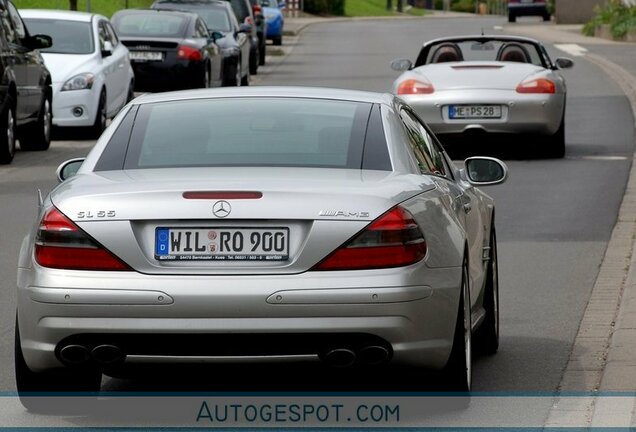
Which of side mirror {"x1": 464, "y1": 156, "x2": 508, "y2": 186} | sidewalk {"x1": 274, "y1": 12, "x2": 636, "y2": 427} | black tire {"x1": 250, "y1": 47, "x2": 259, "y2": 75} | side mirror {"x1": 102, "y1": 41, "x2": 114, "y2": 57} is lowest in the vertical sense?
black tire {"x1": 250, "y1": 47, "x2": 259, "y2": 75}

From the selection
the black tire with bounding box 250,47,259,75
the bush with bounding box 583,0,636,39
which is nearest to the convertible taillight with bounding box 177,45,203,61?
the black tire with bounding box 250,47,259,75

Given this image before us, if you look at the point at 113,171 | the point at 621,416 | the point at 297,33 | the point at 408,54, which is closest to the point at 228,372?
the point at 113,171

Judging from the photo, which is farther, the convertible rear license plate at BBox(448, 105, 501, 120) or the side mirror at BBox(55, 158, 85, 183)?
the convertible rear license plate at BBox(448, 105, 501, 120)

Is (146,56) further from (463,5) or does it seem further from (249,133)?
(463,5)

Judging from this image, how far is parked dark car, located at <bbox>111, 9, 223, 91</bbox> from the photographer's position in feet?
92.3

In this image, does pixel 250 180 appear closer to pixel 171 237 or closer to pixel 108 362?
pixel 171 237

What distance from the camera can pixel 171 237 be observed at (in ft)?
21.4

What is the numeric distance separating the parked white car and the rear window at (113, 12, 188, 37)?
12.4 feet

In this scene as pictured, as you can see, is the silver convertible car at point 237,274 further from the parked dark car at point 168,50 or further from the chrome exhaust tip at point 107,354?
the parked dark car at point 168,50

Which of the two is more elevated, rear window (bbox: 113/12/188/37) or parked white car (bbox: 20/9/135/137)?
parked white car (bbox: 20/9/135/137)

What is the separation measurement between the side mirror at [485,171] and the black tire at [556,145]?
11356mm

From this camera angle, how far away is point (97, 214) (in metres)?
6.55

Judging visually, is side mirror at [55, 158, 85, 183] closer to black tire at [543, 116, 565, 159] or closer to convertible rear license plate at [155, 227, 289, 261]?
convertible rear license plate at [155, 227, 289, 261]

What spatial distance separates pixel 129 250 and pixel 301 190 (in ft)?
2.12
